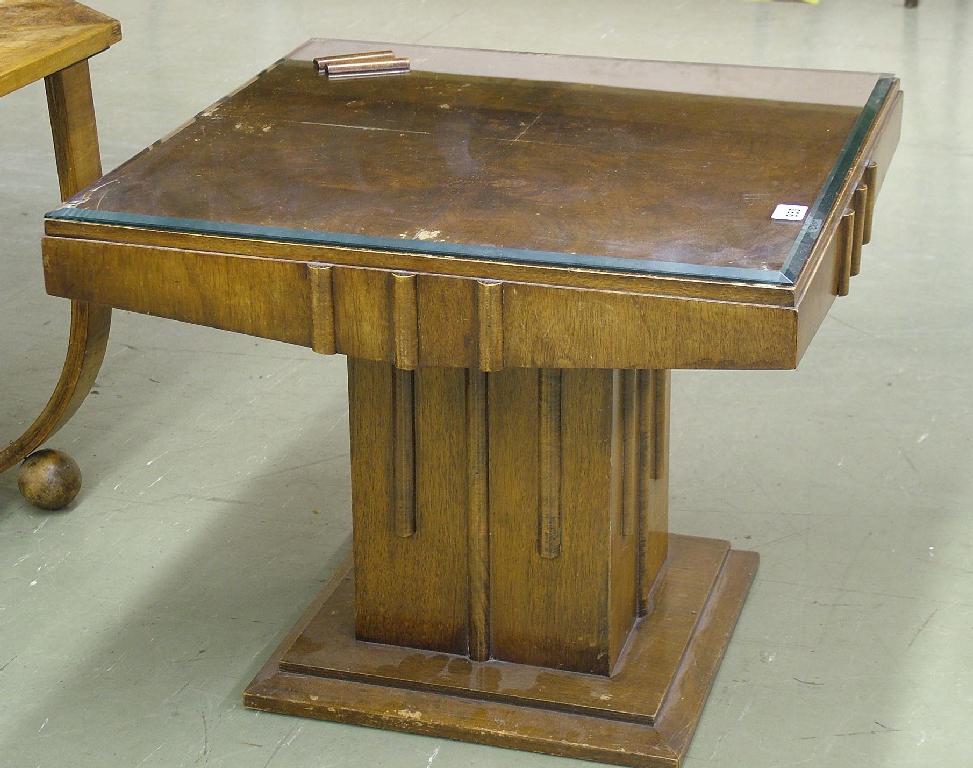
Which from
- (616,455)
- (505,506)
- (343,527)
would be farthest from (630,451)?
(343,527)

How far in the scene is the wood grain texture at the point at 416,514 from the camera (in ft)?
6.77

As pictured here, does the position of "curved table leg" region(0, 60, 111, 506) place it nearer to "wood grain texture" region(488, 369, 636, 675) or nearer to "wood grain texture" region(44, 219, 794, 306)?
"wood grain texture" region(44, 219, 794, 306)

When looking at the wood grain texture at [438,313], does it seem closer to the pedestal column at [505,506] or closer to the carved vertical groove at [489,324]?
the carved vertical groove at [489,324]

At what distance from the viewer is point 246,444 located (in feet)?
9.52

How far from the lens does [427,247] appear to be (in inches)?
68.2

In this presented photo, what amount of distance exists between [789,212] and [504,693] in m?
0.76

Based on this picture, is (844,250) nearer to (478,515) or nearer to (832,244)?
(832,244)

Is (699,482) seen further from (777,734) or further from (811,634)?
(777,734)

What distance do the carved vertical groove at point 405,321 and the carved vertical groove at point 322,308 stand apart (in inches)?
2.9

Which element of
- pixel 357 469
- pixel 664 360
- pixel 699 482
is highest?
pixel 664 360

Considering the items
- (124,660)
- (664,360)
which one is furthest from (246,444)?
(664,360)

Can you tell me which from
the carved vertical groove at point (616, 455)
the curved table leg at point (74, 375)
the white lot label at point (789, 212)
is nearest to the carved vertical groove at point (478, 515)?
the carved vertical groove at point (616, 455)

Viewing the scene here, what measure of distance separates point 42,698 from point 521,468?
766mm

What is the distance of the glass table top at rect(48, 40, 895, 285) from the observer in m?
1.75
